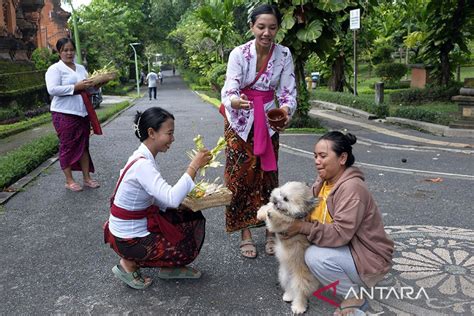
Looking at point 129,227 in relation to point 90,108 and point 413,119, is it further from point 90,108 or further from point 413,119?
point 413,119

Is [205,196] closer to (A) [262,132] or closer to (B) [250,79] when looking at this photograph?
(A) [262,132]

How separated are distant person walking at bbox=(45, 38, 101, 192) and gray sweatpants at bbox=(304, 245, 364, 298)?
3.75m

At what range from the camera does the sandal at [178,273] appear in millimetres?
3365

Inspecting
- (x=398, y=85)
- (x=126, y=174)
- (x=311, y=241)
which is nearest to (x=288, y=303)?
(x=311, y=241)

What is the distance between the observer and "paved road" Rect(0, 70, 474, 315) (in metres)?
3.03

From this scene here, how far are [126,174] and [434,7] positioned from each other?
47.6ft

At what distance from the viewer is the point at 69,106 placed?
5.49m

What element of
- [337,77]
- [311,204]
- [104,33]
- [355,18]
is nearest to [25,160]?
[311,204]

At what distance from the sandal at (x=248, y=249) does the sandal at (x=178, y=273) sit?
0.51 m

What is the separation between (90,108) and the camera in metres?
5.64

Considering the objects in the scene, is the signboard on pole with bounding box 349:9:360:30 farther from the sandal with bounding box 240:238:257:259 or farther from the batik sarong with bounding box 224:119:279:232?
the sandal with bounding box 240:238:257:259

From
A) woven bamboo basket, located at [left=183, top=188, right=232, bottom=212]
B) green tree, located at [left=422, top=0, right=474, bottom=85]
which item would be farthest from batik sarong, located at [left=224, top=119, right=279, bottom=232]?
green tree, located at [left=422, top=0, right=474, bottom=85]

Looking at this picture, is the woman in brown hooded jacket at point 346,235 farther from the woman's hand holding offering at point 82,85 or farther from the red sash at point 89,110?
the red sash at point 89,110

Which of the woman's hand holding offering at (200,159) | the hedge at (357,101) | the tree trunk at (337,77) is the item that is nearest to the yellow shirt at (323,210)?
the woman's hand holding offering at (200,159)
